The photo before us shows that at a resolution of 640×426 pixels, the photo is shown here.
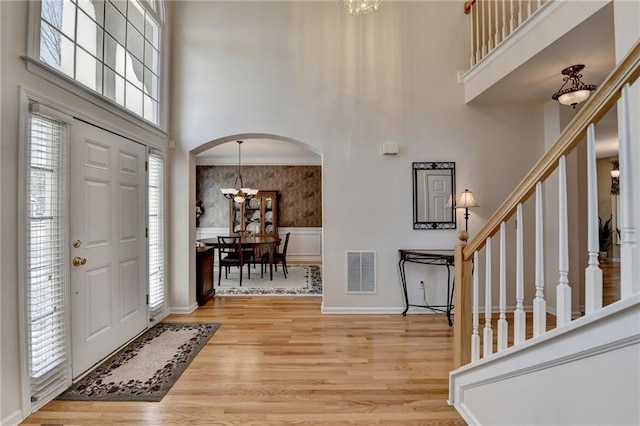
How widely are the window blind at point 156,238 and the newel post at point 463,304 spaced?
302cm

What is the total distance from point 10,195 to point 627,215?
283cm

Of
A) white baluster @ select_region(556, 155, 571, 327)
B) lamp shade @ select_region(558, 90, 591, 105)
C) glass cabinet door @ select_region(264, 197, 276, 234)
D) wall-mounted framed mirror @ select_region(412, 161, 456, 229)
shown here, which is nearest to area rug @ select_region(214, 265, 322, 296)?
glass cabinet door @ select_region(264, 197, 276, 234)

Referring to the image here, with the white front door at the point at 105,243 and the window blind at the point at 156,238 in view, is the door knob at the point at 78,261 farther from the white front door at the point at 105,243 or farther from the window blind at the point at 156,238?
the window blind at the point at 156,238

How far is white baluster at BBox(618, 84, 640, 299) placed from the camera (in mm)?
894

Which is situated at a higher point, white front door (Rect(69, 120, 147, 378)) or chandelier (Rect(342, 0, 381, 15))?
chandelier (Rect(342, 0, 381, 15))

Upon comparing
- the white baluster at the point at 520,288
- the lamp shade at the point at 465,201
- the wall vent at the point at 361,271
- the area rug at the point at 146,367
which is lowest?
the area rug at the point at 146,367

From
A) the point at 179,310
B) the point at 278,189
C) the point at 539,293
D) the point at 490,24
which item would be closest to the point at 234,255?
A: the point at 179,310

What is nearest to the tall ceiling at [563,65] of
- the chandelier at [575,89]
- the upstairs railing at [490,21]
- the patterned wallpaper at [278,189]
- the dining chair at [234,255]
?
the chandelier at [575,89]

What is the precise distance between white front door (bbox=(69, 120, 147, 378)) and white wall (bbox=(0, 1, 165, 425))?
416 millimetres

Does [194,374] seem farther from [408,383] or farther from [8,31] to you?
[8,31]

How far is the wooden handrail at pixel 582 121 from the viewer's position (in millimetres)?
948

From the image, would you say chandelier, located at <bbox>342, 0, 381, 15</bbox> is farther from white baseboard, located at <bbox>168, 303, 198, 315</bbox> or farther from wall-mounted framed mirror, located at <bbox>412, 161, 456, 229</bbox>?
white baseboard, located at <bbox>168, 303, 198, 315</bbox>

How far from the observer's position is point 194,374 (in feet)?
7.41

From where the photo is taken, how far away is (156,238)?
3342 mm
